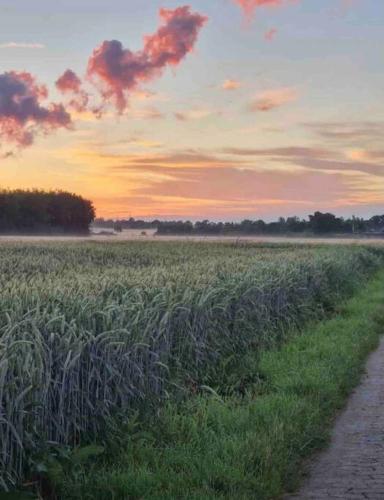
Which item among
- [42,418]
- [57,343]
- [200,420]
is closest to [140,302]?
[200,420]

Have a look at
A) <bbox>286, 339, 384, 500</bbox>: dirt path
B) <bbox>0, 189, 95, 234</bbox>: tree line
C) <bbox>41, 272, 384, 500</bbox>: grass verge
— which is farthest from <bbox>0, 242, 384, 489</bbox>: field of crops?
<bbox>0, 189, 95, 234</bbox>: tree line

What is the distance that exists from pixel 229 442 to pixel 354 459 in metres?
1.15

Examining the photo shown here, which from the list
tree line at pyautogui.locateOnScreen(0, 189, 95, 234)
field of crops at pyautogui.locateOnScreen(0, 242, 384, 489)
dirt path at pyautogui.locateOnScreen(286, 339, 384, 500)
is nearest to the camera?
field of crops at pyautogui.locateOnScreen(0, 242, 384, 489)

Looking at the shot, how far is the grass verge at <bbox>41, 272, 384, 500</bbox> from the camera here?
5.79 meters

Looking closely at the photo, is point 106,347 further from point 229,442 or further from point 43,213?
point 43,213

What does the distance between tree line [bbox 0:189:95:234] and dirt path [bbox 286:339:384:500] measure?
92.5m

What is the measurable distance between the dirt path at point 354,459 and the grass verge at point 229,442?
0.57ft

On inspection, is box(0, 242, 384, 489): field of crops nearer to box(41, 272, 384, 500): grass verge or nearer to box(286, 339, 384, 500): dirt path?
box(41, 272, 384, 500): grass verge

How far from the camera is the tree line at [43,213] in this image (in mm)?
100875

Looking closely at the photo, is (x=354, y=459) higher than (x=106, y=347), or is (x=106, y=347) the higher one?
(x=106, y=347)

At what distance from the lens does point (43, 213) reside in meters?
103

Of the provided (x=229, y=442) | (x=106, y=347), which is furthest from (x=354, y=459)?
(x=106, y=347)

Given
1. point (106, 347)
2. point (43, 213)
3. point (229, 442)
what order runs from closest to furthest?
point (229, 442) → point (106, 347) → point (43, 213)

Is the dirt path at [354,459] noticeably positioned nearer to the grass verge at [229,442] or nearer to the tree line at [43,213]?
the grass verge at [229,442]
